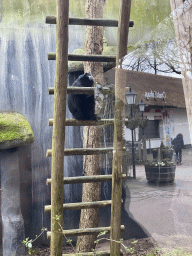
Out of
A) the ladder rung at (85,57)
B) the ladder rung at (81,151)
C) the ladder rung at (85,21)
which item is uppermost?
the ladder rung at (85,21)

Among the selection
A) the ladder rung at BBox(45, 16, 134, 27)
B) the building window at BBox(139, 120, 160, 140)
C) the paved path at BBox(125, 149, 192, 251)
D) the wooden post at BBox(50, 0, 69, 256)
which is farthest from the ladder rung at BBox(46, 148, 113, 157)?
the ladder rung at BBox(45, 16, 134, 27)

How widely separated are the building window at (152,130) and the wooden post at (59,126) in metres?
0.77

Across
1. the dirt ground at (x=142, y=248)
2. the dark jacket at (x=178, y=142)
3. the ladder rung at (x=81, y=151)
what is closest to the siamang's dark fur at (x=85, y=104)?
the ladder rung at (x=81, y=151)

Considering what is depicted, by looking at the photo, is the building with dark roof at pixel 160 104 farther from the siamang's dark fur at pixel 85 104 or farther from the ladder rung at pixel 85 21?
the ladder rung at pixel 85 21

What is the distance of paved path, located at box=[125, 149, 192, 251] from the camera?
243 centimetres

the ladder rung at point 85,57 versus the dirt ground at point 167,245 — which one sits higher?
the ladder rung at point 85,57

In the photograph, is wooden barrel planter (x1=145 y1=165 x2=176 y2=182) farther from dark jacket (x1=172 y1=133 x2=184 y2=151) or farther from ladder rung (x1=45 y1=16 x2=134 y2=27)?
ladder rung (x1=45 y1=16 x2=134 y2=27)

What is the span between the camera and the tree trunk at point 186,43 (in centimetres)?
204

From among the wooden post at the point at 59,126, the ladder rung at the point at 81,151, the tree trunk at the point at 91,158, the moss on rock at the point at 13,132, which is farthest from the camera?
the moss on rock at the point at 13,132

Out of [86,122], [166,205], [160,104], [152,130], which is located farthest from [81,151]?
[166,205]

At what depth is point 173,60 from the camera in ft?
7.08

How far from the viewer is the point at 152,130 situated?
2.30m

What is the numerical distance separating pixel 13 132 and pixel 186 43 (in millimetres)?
2106

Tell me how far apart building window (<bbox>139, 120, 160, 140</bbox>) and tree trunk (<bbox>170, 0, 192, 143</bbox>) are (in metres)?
0.29
